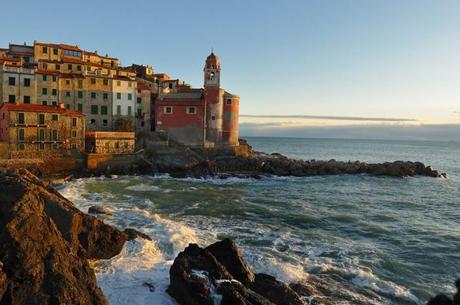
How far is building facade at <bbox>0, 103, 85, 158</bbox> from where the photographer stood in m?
39.7

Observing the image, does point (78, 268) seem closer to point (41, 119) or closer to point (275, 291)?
point (275, 291)

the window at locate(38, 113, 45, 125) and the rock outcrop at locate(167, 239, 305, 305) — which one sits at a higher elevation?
the window at locate(38, 113, 45, 125)

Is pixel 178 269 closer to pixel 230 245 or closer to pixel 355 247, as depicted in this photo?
pixel 230 245

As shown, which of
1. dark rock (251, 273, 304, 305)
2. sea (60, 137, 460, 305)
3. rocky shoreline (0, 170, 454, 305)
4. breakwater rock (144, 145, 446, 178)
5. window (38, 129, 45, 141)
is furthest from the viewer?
breakwater rock (144, 145, 446, 178)

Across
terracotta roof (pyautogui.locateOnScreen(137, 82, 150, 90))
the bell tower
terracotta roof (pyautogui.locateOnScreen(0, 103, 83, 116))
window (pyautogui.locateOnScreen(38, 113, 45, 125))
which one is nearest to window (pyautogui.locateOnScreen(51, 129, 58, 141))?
window (pyautogui.locateOnScreen(38, 113, 45, 125))

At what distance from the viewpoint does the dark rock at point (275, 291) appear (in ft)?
40.3

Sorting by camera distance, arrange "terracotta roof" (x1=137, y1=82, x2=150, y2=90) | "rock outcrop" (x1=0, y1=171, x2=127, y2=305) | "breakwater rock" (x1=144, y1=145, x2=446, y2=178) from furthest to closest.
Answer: "terracotta roof" (x1=137, y1=82, x2=150, y2=90)
"breakwater rock" (x1=144, y1=145, x2=446, y2=178)
"rock outcrop" (x1=0, y1=171, x2=127, y2=305)

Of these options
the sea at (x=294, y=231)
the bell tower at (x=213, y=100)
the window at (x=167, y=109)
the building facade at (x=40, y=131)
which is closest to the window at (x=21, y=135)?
the building facade at (x=40, y=131)

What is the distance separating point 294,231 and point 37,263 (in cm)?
1550

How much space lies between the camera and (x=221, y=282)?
41.2 ft

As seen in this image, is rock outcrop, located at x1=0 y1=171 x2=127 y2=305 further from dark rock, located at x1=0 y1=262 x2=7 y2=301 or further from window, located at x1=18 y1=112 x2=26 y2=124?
window, located at x1=18 y1=112 x2=26 y2=124

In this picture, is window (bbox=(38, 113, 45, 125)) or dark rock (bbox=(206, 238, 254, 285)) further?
window (bbox=(38, 113, 45, 125))

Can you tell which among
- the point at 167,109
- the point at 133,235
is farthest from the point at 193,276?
the point at 167,109

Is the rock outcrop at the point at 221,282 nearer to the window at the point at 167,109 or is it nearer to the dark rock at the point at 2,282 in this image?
the dark rock at the point at 2,282
